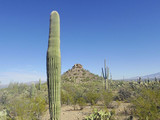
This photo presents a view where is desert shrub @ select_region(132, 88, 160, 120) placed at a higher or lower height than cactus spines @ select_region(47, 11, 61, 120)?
lower

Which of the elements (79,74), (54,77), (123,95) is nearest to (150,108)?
(54,77)

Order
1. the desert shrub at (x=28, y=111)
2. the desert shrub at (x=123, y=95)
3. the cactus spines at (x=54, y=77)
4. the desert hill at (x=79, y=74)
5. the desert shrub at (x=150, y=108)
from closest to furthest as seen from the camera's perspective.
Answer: the cactus spines at (x=54, y=77), the desert shrub at (x=150, y=108), the desert shrub at (x=28, y=111), the desert shrub at (x=123, y=95), the desert hill at (x=79, y=74)

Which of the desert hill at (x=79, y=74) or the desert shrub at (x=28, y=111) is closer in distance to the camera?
the desert shrub at (x=28, y=111)

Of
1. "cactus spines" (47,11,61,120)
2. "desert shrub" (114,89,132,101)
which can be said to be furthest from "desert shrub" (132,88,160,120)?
"desert shrub" (114,89,132,101)

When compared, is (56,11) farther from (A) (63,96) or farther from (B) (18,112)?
(A) (63,96)

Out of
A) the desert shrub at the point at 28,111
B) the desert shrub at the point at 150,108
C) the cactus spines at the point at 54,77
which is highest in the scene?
the cactus spines at the point at 54,77

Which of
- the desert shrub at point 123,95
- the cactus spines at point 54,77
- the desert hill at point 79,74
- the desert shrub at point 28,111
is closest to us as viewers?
the cactus spines at point 54,77

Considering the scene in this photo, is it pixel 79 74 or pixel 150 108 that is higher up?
pixel 79 74

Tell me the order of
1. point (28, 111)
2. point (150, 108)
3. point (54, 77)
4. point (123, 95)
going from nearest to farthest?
point (54, 77)
point (150, 108)
point (28, 111)
point (123, 95)

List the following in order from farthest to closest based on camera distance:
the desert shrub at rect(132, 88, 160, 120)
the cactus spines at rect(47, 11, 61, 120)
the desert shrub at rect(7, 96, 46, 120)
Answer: the desert shrub at rect(7, 96, 46, 120) → the desert shrub at rect(132, 88, 160, 120) → the cactus spines at rect(47, 11, 61, 120)

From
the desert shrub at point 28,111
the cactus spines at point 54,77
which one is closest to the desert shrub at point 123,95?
the desert shrub at point 28,111

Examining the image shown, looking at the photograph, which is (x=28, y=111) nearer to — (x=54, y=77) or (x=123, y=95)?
(x=54, y=77)

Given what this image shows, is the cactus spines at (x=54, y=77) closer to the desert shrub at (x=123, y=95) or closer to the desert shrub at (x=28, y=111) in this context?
the desert shrub at (x=28, y=111)

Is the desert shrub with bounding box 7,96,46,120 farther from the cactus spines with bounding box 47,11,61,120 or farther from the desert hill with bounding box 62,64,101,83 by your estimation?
the desert hill with bounding box 62,64,101,83
